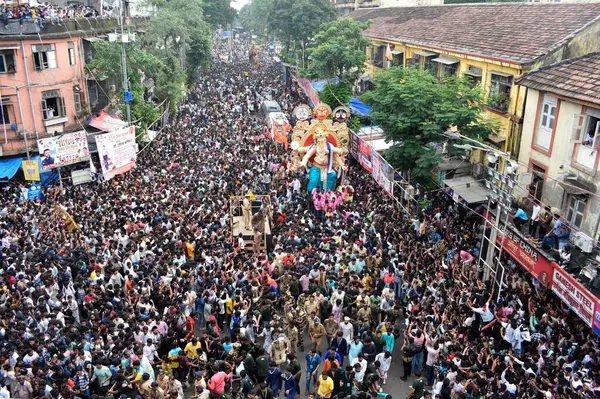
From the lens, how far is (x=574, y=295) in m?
12.1

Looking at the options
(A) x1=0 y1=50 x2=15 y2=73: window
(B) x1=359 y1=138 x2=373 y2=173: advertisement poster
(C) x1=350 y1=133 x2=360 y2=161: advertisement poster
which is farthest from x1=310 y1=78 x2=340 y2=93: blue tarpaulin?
(A) x1=0 y1=50 x2=15 y2=73: window

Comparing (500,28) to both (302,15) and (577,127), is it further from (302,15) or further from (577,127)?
(302,15)

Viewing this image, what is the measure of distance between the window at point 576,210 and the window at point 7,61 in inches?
828

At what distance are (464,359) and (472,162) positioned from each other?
1145cm

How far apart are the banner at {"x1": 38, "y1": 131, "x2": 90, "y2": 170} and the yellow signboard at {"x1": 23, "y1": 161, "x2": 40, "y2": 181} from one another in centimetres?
27

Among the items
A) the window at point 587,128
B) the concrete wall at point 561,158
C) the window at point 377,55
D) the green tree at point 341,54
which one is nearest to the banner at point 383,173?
the concrete wall at point 561,158

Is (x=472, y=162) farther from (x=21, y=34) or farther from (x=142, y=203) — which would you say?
(x=21, y=34)

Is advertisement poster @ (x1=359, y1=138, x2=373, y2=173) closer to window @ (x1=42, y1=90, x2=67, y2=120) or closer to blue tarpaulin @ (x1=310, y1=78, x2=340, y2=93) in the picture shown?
blue tarpaulin @ (x1=310, y1=78, x2=340, y2=93)

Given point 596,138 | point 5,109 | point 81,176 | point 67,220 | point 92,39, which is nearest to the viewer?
point 596,138

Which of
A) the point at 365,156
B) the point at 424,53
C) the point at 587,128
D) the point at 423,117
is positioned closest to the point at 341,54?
the point at 424,53

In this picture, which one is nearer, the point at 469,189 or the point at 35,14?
the point at 469,189

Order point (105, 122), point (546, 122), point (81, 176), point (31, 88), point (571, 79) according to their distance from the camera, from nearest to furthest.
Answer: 1. point (571, 79)
2. point (546, 122)
3. point (81, 176)
4. point (31, 88)
5. point (105, 122)

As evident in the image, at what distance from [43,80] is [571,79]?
2015cm

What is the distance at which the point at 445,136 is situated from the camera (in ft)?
60.3
